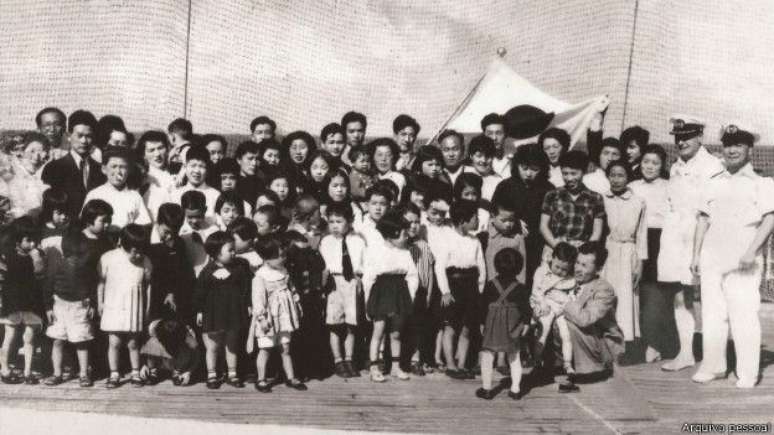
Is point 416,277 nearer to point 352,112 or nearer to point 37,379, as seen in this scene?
point 352,112

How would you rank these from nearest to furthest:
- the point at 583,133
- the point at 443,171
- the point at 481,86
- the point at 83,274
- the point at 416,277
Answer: the point at 83,274 < the point at 416,277 < the point at 443,171 < the point at 583,133 < the point at 481,86

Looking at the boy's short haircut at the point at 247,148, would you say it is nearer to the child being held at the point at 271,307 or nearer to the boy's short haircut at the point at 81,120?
the child being held at the point at 271,307

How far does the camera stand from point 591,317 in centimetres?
554

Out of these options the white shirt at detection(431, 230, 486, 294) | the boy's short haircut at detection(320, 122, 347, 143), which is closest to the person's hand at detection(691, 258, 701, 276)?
the white shirt at detection(431, 230, 486, 294)

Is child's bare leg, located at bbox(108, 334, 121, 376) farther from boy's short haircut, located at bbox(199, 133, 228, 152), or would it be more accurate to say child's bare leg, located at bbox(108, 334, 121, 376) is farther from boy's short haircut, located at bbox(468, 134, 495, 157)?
boy's short haircut, located at bbox(468, 134, 495, 157)

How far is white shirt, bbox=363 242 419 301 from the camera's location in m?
5.45

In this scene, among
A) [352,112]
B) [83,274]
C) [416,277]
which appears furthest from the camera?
Answer: [352,112]

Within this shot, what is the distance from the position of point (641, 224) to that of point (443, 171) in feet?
4.97

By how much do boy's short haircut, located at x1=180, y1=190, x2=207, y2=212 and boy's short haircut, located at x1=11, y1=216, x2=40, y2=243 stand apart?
0.90 meters

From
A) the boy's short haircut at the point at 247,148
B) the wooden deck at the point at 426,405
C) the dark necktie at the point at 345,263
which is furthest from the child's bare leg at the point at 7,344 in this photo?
the dark necktie at the point at 345,263

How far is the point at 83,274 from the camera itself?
504 cm

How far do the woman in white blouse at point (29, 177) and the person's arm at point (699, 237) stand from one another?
14.7 ft

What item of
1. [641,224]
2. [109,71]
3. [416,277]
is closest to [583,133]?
[641,224]

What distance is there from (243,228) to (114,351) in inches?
43.3
